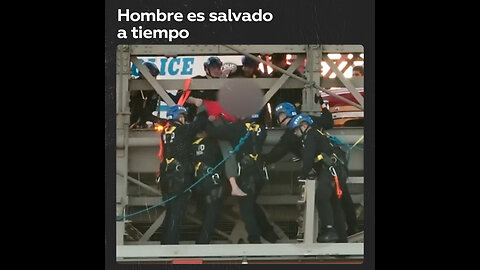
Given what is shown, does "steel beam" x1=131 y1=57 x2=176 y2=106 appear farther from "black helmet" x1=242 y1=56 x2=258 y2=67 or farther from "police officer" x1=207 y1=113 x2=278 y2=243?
"black helmet" x1=242 y1=56 x2=258 y2=67

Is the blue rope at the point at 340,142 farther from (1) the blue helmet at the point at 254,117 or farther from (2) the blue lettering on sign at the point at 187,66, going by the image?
(2) the blue lettering on sign at the point at 187,66

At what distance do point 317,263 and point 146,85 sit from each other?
1.82m

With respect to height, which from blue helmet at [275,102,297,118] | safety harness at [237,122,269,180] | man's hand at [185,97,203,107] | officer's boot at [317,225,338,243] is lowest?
officer's boot at [317,225,338,243]

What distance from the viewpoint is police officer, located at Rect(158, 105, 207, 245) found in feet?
32.9

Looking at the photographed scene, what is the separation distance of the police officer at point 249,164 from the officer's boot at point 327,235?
43 cm

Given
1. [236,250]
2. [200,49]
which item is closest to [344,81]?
[200,49]

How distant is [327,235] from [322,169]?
49 cm

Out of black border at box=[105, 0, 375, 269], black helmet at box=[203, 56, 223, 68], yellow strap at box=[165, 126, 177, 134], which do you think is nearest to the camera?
black border at box=[105, 0, 375, 269]

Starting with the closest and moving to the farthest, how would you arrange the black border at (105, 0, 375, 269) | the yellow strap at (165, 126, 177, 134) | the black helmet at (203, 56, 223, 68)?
the black border at (105, 0, 375, 269), the black helmet at (203, 56, 223, 68), the yellow strap at (165, 126, 177, 134)

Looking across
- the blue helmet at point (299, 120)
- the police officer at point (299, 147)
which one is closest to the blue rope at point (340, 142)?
the police officer at point (299, 147)

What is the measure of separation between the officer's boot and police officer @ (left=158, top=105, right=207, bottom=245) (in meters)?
1.03

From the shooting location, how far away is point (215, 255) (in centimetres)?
1002

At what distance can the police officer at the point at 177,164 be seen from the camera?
1003 cm

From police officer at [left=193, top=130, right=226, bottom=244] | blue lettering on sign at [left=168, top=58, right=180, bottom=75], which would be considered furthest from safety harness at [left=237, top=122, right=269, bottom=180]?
blue lettering on sign at [left=168, top=58, right=180, bottom=75]
